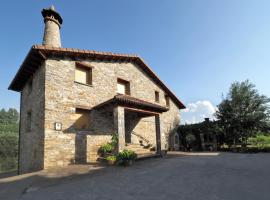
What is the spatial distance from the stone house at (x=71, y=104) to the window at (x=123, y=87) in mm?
73

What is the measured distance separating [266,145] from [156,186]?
13.9 metres

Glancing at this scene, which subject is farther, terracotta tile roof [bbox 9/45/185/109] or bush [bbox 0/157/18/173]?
bush [bbox 0/157/18/173]

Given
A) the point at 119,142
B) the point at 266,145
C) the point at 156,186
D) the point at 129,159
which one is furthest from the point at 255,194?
the point at 266,145

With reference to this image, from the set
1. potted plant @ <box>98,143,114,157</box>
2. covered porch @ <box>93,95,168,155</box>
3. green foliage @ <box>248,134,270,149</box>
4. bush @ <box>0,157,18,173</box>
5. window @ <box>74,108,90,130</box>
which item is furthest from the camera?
bush @ <box>0,157,18,173</box>

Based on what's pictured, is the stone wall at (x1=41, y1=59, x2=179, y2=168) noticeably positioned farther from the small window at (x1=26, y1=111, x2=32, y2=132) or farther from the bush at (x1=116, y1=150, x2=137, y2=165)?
the small window at (x1=26, y1=111, x2=32, y2=132)

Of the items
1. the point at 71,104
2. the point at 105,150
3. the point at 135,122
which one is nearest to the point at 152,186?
the point at 105,150

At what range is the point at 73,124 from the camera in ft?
34.0

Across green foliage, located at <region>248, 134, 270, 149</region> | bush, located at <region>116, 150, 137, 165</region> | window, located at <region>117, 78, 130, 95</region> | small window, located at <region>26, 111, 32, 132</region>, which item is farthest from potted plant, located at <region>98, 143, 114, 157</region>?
green foliage, located at <region>248, 134, 270, 149</region>

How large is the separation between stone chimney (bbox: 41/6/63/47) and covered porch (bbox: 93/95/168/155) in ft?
20.2

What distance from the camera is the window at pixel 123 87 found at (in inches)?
543

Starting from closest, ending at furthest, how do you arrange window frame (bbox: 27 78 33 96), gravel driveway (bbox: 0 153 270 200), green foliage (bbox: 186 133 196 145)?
gravel driveway (bbox: 0 153 270 200) < window frame (bbox: 27 78 33 96) < green foliage (bbox: 186 133 196 145)

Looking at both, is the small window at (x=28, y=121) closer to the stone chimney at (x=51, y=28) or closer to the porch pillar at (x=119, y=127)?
the stone chimney at (x=51, y=28)

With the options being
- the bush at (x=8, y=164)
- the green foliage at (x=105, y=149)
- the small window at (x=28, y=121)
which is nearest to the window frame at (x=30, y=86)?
the small window at (x=28, y=121)

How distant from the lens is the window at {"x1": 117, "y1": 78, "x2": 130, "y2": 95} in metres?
13.8
